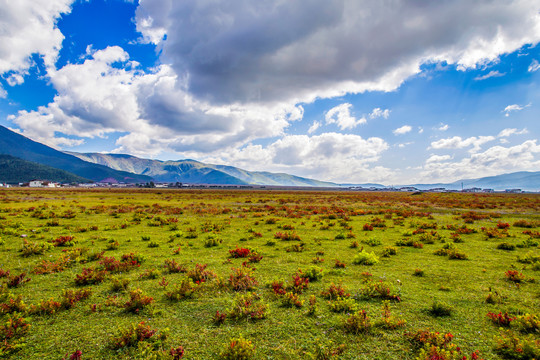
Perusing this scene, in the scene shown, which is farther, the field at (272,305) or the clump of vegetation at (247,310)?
the clump of vegetation at (247,310)

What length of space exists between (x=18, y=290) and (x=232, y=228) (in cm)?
1592

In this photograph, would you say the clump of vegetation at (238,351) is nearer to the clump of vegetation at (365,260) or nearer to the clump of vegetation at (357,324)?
the clump of vegetation at (357,324)

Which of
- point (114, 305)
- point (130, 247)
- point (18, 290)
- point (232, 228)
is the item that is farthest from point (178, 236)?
point (114, 305)

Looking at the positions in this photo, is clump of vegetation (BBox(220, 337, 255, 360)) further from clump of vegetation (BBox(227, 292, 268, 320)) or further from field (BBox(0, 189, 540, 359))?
clump of vegetation (BBox(227, 292, 268, 320))

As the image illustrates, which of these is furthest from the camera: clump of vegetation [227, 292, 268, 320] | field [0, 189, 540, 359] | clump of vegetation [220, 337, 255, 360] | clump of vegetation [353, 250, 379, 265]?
clump of vegetation [353, 250, 379, 265]

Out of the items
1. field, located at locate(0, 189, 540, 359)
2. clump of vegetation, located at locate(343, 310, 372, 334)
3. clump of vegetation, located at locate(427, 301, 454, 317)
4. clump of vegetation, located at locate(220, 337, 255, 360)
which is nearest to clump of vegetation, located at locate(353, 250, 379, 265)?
field, located at locate(0, 189, 540, 359)

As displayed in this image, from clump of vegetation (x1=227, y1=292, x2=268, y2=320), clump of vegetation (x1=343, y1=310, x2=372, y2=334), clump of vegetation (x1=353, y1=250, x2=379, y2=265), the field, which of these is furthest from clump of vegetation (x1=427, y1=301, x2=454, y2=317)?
clump of vegetation (x1=227, y1=292, x2=268, y2=320)

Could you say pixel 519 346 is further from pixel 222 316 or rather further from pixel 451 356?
pixel 222 316

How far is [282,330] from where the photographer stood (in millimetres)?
6699

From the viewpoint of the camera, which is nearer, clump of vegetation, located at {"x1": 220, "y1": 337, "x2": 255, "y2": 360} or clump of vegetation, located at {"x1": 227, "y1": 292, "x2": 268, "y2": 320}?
clump of vegetation, located at {"x1": 220, "y1": 337, "x2": 255, "y2": 360}

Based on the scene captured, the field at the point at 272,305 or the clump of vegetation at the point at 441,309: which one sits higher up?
the clump of vegetation at the point at 441,309

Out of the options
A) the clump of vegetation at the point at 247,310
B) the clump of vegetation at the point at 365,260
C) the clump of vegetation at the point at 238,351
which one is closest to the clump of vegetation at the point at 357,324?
the clump of vegetation at the point at 247,310

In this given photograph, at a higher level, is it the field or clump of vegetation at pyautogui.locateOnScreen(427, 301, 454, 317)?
clump of vegetation at pyautogui.locateOnScreen(427, 301, 454, 317)

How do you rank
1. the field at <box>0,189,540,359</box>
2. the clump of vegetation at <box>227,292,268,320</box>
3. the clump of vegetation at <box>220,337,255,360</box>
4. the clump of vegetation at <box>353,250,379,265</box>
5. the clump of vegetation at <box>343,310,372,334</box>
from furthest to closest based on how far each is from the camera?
the clump of vegetation at <box>353,250,379,265</box>
the clump of vegetation at <box>227,292,268,320</box>
the clump of vegetation at <box>343,310,372,334</box>
the field at <box>0,189,540,359</box>
the clump of vegetation at <box>220,337,255,360</box>
